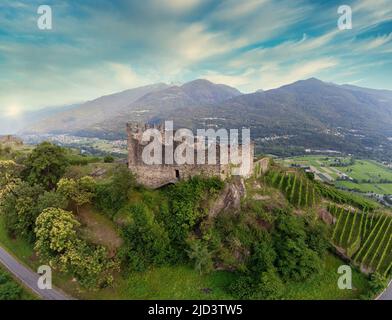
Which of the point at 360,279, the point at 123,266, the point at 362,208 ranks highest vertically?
the point at 362,208

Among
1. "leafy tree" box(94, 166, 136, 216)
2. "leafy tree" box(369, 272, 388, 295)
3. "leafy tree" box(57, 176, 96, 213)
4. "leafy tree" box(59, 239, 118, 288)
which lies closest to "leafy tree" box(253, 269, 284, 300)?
"leafy tree" box(369, 272, 388, 295)

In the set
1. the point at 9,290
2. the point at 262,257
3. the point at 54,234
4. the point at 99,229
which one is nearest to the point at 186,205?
the point at 262,257

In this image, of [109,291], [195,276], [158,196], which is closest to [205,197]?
[158,196]

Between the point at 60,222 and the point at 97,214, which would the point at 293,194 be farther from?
the point at 60,222

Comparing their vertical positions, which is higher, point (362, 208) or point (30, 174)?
point (30, 174)

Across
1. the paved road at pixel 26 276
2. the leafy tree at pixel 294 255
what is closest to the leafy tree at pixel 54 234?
the paved road at pixel 26 276

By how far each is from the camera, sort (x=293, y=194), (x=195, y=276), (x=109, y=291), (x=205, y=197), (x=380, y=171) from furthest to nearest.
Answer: (x=380, y=171)
(x=293, y=194)
(x=205, y=197)
(x=195, y=276)
(x=109, y=291)

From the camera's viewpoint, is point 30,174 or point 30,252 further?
point 30,174
